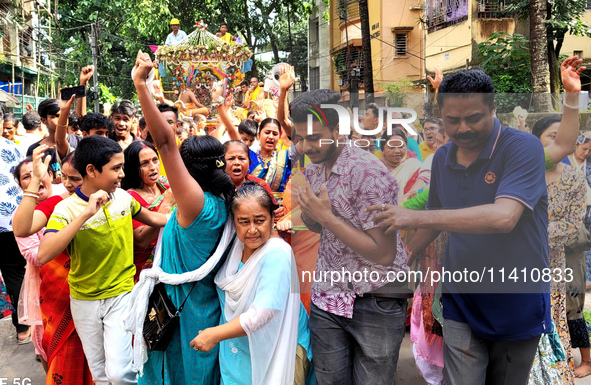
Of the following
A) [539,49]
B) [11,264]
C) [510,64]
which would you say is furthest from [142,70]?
[510,64]

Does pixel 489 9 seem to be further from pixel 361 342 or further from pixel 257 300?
pixel 257 300

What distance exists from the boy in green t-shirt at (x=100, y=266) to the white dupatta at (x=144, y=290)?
349mm

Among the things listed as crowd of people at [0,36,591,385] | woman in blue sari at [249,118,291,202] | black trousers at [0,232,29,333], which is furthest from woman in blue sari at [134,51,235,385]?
black trousers at [0,232,29,333]

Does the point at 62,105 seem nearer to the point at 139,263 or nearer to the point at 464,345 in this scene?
the point at 139,263

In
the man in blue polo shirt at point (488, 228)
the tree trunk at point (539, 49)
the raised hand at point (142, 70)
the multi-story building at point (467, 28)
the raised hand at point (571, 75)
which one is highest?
the multi-story building at point (467, 28)

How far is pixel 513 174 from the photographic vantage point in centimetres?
230

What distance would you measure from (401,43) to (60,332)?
23.1 metres

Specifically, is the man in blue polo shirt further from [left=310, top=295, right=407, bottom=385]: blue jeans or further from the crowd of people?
[left=310, top=295, right=407, bottom=385]: blue jeans

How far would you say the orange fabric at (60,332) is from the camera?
3000mm

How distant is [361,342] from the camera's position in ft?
8.20

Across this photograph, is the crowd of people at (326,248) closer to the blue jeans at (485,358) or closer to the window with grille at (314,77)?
the blue jeans at (485,358)

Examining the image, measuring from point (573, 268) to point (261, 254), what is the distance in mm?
2336

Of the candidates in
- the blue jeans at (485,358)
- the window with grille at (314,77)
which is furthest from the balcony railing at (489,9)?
the window with grille at (314,77)

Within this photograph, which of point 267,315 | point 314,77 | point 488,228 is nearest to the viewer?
point 488,228
